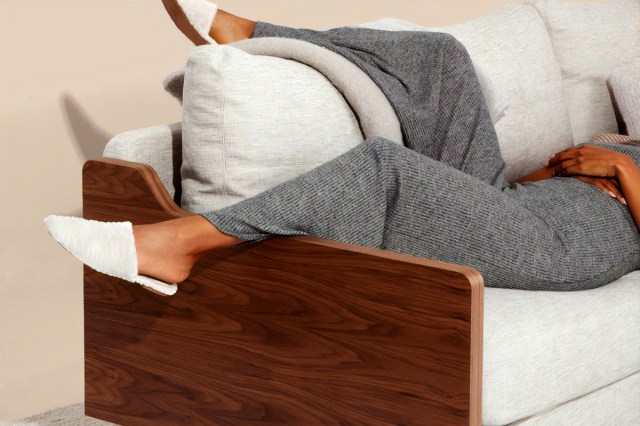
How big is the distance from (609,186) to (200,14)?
897mm

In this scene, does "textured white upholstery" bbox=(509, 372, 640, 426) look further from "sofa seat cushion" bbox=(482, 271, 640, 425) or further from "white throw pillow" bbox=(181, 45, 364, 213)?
"white throw pillow" bbox=(181, 45, 364, 213)

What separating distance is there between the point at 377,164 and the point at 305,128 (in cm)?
24

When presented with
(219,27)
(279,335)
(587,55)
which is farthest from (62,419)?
(587,55)

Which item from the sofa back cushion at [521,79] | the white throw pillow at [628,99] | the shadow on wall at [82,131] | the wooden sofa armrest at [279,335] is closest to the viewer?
the wooden sofa armrest at [279,335]

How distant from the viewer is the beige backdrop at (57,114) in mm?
3090

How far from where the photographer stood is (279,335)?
186 cm

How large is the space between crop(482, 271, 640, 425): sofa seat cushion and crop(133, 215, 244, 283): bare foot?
0.46 meters

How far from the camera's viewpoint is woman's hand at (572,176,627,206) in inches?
89.6

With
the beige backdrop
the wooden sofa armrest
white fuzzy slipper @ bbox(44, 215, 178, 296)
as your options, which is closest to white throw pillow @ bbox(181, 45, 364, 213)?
the wooden sofa armrest

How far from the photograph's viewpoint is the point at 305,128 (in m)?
2.03

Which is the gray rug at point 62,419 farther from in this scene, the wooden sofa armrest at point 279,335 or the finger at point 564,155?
the finger at point 564,155

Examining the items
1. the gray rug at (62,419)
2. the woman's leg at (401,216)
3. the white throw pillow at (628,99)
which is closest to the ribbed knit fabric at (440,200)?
the woman's leg at (401,216)

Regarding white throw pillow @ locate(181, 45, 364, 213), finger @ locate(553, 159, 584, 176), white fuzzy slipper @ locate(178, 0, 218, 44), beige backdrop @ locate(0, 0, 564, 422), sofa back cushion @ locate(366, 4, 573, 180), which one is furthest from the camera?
beige backdrop @ locate(0, 0, 564, 422)

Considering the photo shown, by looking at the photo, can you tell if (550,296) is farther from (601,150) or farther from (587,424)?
(601,150)
